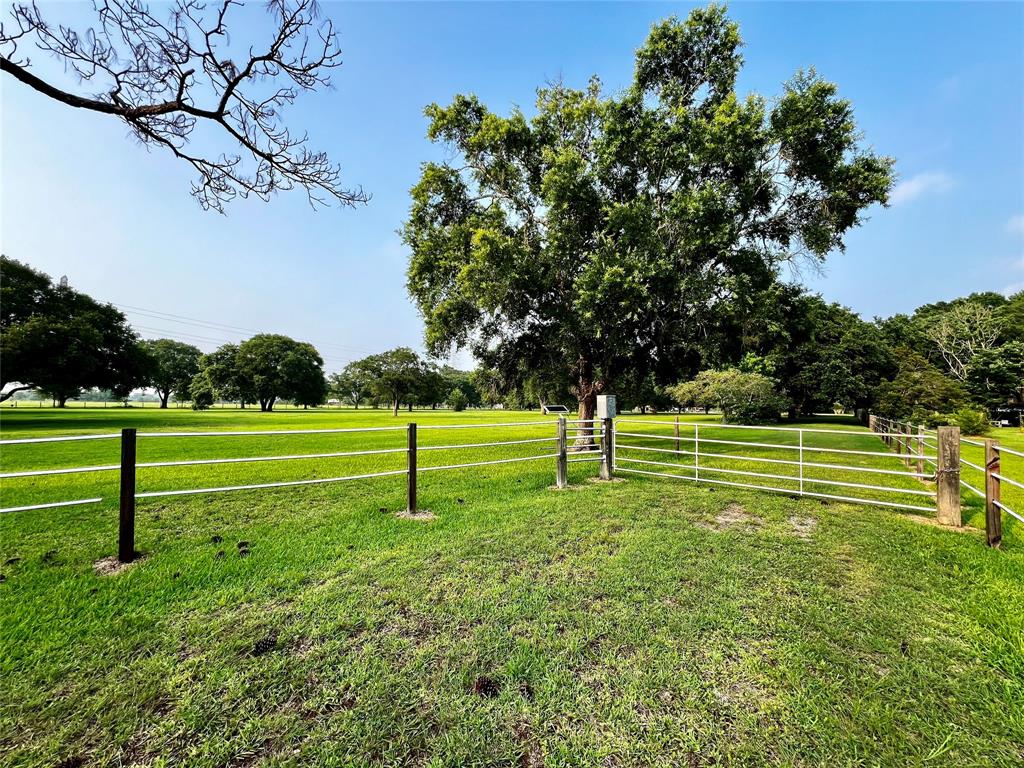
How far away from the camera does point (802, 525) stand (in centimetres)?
494

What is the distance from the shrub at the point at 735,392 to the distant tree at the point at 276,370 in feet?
162

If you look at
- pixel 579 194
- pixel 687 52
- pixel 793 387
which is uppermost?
pixel 687 52

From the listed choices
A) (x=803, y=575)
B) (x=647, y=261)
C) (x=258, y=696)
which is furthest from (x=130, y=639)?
(x=647, y=261)

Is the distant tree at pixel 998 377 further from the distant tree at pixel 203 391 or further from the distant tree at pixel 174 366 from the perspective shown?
the distant tree at pixel 174 366

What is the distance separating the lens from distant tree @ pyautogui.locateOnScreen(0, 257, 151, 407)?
22.2m

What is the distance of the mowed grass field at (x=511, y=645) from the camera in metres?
1.73

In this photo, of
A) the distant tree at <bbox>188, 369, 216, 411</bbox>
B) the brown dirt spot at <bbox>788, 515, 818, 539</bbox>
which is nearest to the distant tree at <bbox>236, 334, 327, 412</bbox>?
the distant tree at <bbox>188, 369, 216, 411</bbox>

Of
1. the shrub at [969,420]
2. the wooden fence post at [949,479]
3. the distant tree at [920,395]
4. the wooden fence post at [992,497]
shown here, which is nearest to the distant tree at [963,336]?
the distant tree at [920,395]

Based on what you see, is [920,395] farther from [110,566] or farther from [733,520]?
[110,566]

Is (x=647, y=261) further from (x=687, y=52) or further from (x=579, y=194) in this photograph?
(x=687, y=52)

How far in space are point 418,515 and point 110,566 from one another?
2868 millimetres

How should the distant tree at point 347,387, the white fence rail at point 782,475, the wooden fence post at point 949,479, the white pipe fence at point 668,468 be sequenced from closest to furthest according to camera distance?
1. the white pipe fence at point 668,468
2. the wooden fence post at point 949,479
3. the white fence rail at point 782,475
4. the distant tree at point 347,387

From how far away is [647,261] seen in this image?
1071cm

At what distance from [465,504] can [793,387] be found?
34.7m
